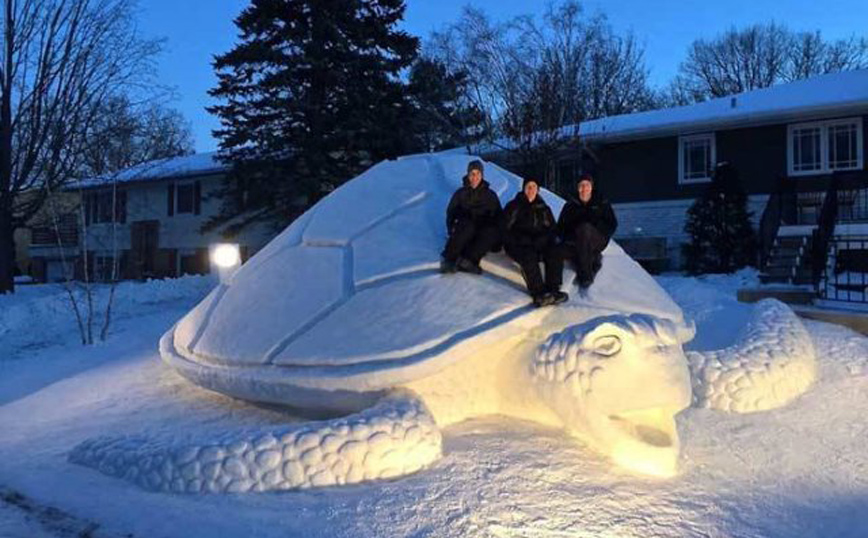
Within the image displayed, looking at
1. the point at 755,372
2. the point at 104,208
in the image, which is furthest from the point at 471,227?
the point at 104,208

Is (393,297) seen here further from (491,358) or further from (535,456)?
(535,456)

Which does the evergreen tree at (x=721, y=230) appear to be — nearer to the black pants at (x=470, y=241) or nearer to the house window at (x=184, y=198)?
the black pants at (x=470, y=241)

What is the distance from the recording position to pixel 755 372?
5.78 m

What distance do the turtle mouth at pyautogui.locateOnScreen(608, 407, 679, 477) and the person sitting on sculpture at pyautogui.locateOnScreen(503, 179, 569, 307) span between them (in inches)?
34.8

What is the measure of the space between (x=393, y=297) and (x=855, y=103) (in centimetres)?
1547

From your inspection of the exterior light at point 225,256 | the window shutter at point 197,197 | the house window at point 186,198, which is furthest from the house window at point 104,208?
the exterior light at point 225,256

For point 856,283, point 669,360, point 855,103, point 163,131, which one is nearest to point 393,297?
point 669,360

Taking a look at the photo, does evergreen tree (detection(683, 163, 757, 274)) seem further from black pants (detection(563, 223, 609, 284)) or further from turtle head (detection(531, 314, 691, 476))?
turtle head (detection(531, 314, 691, 476))

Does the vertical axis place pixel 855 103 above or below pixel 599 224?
above

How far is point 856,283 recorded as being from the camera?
11.5 m

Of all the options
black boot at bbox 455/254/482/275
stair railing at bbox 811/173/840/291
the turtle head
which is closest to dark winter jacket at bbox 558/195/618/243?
black boot at bbox 455/254/482/275

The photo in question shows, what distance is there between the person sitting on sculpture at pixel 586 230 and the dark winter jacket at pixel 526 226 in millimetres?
169

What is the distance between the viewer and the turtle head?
14.0ft

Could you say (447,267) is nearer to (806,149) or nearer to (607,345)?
(607,345)
